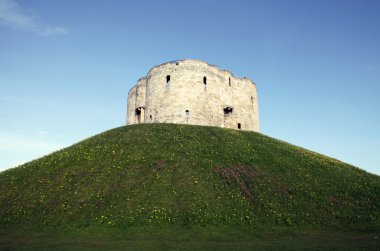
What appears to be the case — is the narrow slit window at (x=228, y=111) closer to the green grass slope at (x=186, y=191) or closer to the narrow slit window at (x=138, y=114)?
the narrow slit window at (x=138, y=114)

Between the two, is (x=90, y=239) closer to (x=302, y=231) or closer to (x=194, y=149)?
(x=302, y=231)

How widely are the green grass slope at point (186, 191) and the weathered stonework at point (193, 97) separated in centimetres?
1038

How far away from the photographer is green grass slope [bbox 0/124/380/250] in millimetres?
18969

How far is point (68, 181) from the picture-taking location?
2405cm

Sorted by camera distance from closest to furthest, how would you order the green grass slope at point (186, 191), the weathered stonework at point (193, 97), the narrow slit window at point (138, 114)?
the green grass slope at point (186, 191) → the weathered stonework at point (193, 97) → the narrow slit window at point (138, 114)

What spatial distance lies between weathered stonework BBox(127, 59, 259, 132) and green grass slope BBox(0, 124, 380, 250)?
10.4 metres

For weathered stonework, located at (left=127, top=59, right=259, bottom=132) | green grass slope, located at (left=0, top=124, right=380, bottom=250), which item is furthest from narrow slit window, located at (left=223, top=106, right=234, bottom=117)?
green grass slope, located at (left=0, top=124, right=380, bottom=250)

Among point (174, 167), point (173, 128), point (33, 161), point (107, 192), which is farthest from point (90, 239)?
point (173, 128)

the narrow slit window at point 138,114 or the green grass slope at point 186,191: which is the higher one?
the narrow slit window at point 138,114

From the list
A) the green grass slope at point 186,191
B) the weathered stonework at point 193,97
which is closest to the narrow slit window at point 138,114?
the weathered stonework at point 193,97

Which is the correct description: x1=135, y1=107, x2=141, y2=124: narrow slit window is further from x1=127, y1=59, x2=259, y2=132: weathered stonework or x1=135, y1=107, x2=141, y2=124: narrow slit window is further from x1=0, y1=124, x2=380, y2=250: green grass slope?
x1=0, y1=124, x2=380, y2=250: green grass slope

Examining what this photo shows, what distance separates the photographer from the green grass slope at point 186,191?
62.2ft

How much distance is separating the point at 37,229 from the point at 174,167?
11133 mm

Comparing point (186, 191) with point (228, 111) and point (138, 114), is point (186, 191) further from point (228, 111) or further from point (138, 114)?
point (138, 114)
